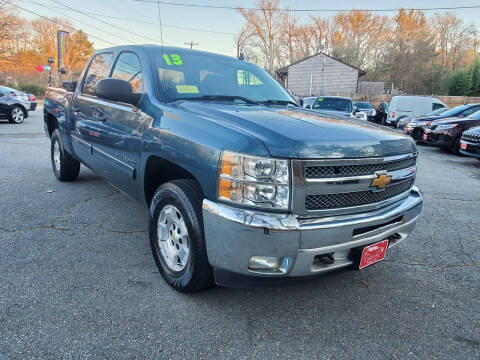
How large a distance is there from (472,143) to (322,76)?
3273 centimetres

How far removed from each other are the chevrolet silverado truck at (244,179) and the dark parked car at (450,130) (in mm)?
9252

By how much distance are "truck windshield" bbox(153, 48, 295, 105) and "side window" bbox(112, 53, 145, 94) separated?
0.64 ft

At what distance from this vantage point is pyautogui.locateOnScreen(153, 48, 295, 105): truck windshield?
10.00 ft

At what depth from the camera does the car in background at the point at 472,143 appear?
842cm

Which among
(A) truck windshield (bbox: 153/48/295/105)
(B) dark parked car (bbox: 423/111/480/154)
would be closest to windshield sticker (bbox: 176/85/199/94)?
(A) truck windshield (bbox: 153/48/295/105)

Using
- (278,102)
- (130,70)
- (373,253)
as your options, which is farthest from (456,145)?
(130,70)

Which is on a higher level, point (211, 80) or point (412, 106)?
point (412, 106)

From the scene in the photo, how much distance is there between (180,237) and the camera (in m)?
2.51

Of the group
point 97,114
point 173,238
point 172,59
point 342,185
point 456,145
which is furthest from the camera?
point 456,145

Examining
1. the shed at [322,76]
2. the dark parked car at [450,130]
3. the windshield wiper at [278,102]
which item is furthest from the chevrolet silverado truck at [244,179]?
the shed at [322,76]

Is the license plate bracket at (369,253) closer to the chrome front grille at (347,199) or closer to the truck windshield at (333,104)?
the chrome front grille at (347,199)

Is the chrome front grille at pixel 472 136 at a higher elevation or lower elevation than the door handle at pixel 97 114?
lower

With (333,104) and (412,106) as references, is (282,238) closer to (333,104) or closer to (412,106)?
(333,104)

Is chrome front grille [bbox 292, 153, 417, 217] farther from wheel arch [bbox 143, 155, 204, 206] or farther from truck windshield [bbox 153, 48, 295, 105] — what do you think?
truck windshield [bbox 153, 48, 295, 105]
